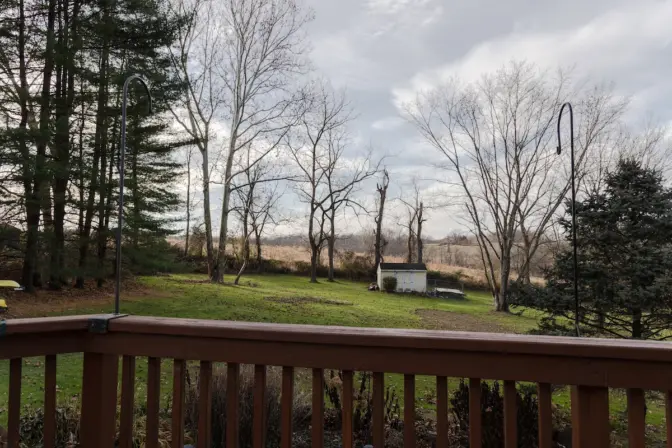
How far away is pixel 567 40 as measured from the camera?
556cm

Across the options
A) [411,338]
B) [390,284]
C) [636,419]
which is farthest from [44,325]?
[390,284]

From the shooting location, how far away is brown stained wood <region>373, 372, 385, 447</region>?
1.16 m

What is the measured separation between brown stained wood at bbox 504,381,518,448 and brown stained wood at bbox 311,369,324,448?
1.67 feet

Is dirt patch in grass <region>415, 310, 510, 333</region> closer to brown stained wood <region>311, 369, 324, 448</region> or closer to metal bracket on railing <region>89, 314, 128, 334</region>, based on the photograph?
brown stained wood <region>311, 369, 324, 448</region>

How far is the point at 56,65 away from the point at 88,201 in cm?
311

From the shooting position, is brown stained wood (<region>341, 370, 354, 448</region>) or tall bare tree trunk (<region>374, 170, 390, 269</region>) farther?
tall bare tree trunk (<region>374, 170, 390, 269</region>)

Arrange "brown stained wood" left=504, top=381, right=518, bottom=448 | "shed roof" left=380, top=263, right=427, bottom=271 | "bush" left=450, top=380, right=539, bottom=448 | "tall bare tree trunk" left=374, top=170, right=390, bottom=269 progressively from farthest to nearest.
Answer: "tall bare tree trunk" left=374, top=170, right=390, bottom=269
"shed roof" left=380, top=263, right=427, bottom=271
"bush" left=450, top=380, right=539, bottom=448
"brown stained wood" left=504, top=381, right=518, bottom=448

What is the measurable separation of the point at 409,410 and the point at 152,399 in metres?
0.80

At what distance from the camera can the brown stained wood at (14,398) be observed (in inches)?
48.8


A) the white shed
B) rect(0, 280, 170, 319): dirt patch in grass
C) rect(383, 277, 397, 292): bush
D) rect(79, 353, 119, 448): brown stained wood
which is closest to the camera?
rect(79, 353, 119, 448): brown stained wood

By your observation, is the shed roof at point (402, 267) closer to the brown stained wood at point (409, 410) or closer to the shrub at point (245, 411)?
the shrub at point (245, 411)

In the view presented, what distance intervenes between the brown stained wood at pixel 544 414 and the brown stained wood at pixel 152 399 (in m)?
1.11

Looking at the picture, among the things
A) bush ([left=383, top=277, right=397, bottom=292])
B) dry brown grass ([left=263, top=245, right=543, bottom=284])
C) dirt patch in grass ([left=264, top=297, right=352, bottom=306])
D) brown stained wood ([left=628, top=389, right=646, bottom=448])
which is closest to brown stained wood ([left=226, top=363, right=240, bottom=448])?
brown stained wood ([left=628, top=389, right=646, bottom=448])

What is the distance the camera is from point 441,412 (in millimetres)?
1157
